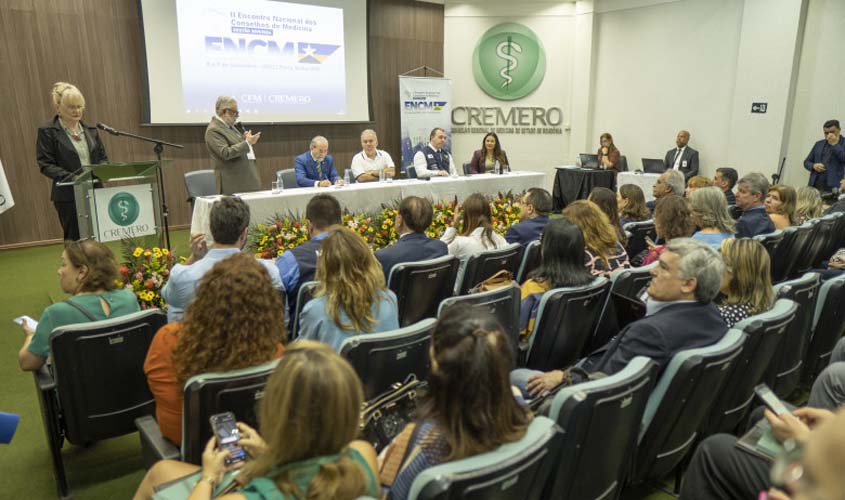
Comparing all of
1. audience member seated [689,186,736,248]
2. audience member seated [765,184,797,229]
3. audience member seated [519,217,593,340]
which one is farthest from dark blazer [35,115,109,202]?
audience member seated [765,184,797,229]

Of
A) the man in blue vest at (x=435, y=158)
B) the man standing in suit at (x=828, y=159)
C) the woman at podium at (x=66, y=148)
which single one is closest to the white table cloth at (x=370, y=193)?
the man in blue vest at (x=435, y=158)

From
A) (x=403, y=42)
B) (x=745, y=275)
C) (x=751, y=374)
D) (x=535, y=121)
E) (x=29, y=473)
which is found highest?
(x=403, y=42)

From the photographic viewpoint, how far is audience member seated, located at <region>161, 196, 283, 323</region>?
2584 mm

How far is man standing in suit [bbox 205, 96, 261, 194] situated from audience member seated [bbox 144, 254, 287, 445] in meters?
3.73

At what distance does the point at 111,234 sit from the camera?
4.18m

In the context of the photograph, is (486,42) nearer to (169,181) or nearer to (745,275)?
(169,181)

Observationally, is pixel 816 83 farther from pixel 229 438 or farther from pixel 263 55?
pixel 229 438

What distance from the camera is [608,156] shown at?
9.17 m

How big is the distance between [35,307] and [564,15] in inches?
363

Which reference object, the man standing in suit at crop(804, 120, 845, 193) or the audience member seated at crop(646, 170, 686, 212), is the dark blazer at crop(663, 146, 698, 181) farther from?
the audience member seated at crop(646, 170, 686, 212)

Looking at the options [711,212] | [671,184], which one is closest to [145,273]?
[711,212]

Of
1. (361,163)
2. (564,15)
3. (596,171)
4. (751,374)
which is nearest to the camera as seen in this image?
(751,374)

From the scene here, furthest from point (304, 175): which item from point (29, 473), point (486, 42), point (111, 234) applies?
point (486, 42)

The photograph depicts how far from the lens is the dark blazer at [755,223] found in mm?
4125
